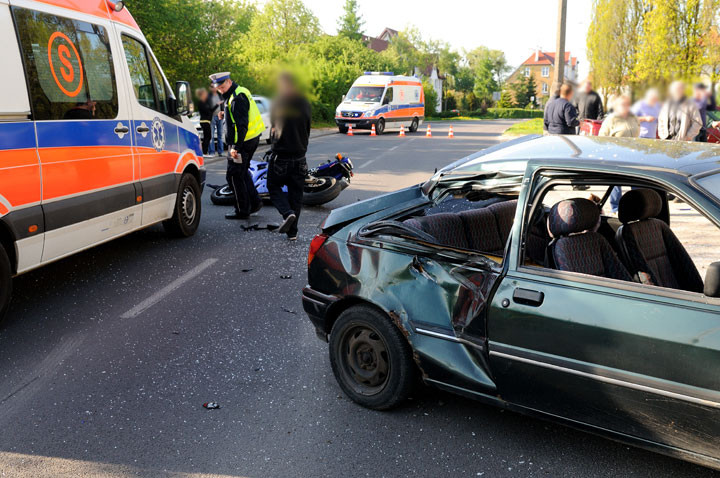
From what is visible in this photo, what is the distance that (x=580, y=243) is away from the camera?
3.48m

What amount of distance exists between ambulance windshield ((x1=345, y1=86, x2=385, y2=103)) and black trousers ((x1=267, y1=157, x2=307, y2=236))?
929 inches

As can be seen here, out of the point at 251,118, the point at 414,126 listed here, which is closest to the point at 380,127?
the point at 414,126

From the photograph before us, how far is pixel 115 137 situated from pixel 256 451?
13.1ft

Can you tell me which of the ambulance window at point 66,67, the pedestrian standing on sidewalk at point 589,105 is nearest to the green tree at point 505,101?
the pedestrian standing on sidewalk at point 589,105

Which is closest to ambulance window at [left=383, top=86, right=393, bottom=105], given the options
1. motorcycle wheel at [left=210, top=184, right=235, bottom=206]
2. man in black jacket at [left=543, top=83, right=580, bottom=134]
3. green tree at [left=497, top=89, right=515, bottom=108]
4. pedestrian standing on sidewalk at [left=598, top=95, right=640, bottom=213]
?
man in black jacket at [left=543, top=83, right=580, bottom=134]

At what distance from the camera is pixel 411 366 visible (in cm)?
364

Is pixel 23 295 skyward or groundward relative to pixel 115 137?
groundward

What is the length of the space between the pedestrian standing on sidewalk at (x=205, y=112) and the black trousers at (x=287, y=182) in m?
6.97

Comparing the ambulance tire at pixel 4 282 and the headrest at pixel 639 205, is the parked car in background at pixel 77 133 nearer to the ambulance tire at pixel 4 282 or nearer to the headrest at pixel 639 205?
the ambulance tire at pixel 4 282

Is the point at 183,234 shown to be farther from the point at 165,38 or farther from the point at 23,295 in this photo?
the point at 165,38

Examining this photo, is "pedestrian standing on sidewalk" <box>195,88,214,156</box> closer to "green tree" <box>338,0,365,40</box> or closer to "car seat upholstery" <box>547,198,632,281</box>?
"car seat upholstery" <box>547,198,632,281</box>

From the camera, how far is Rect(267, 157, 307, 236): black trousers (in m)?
7.96

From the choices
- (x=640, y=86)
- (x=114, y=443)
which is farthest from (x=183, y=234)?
(x=640, y=86)

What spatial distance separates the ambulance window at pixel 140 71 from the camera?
6.89 m
